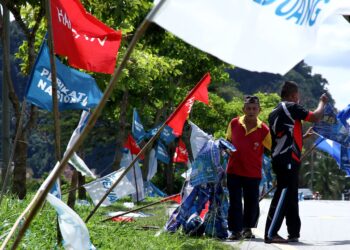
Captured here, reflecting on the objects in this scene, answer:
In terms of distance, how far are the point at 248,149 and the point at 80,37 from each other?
3234 millimetres

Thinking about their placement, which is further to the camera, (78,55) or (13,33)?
(13,33)

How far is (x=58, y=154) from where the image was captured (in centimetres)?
609

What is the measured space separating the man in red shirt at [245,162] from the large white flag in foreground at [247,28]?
546 cm

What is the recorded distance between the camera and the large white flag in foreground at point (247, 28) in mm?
3406

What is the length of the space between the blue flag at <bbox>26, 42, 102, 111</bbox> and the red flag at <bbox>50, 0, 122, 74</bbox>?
248 mm

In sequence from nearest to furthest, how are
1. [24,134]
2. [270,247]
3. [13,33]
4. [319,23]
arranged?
[319,23] < [270,247] < [24,134] < [13,33]

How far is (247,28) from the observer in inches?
140

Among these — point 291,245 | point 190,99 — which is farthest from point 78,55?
point 291,245

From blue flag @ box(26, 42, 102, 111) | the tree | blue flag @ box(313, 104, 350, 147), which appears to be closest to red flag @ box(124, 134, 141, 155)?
the tree

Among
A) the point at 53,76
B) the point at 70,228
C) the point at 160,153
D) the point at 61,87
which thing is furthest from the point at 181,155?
the point at 70,228

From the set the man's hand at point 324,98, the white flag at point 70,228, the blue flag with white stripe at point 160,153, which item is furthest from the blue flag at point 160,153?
the white flag at point 70,228

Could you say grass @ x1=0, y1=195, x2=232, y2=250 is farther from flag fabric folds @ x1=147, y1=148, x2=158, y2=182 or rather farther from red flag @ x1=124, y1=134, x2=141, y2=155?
flag fabric folds @ x1=147, y1=148, x2=158, y2=182

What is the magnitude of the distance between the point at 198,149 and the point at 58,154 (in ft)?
11.6

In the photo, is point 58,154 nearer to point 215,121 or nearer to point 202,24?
point 202,24
